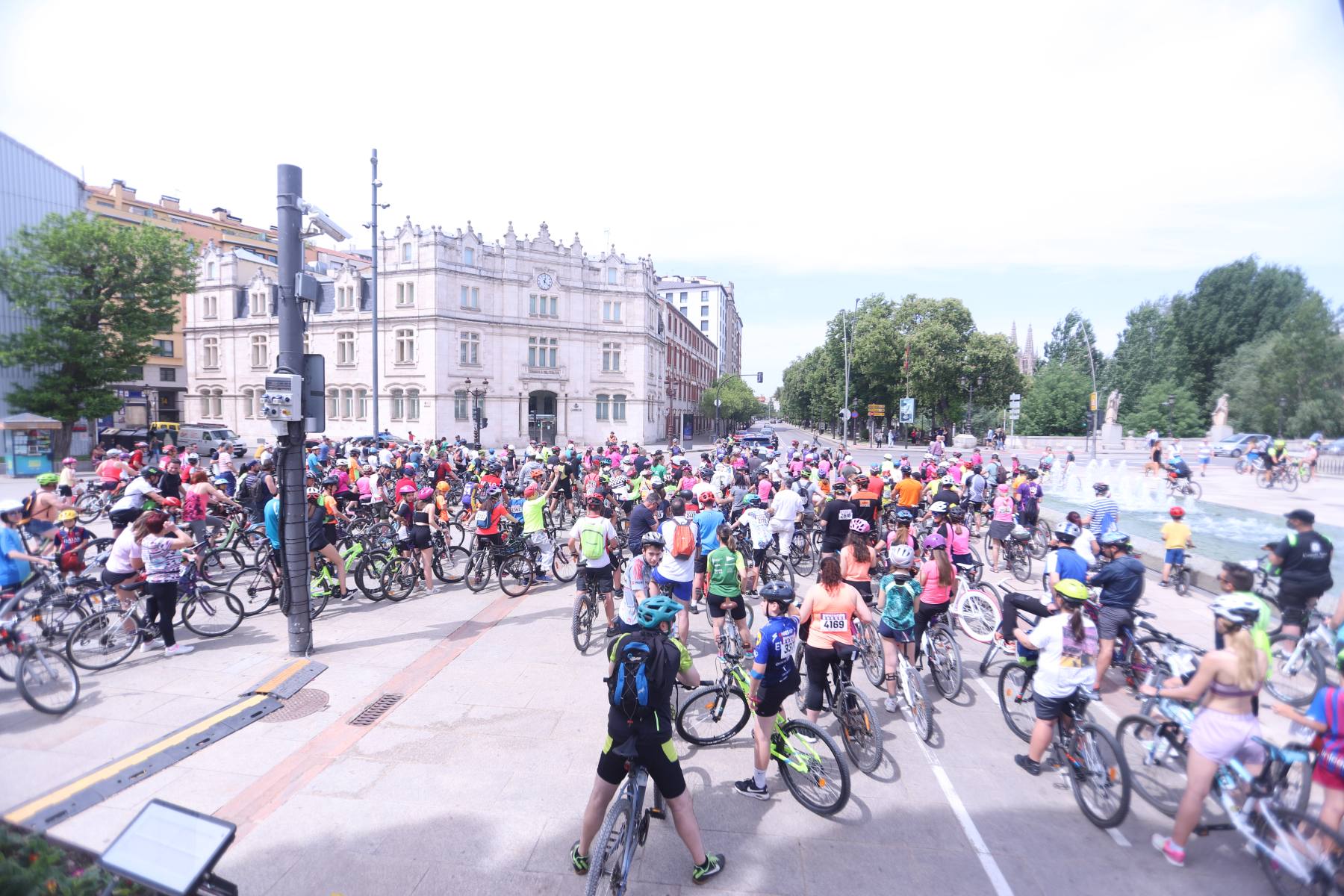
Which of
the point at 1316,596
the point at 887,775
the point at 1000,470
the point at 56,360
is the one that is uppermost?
the point at 56,360

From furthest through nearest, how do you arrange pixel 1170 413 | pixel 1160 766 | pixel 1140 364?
pixel 1140 364 → pixel 1170 413 → pixel 1160 766

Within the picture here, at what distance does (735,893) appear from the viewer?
3766mm

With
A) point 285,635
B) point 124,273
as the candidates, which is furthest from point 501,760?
point 124,273

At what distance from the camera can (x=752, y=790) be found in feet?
15.8

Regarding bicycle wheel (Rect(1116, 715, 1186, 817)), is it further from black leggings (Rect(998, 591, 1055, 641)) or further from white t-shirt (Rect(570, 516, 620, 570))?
white t-shirt (Rect(570, 516, 620, 570))

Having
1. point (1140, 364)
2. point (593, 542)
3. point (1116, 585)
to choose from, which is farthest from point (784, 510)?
point (1140, 364)

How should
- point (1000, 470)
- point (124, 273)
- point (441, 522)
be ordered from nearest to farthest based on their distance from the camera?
point (441, 522) → point (1000, 470) → point (124, 273)

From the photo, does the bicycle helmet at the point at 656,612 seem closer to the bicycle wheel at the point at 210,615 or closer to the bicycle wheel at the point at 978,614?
the bicycle wheel at the point at 978,614

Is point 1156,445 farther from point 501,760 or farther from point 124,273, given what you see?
point 124,273

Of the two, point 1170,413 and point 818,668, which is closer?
point 818,668

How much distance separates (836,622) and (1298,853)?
3003 millimetres

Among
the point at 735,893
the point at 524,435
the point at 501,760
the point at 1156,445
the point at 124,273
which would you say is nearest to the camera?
the point at 735,893

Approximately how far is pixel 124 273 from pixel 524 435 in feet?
86.0

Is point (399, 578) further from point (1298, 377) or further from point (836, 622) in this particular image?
point (1298, 377)
